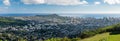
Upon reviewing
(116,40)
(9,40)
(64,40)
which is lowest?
(9,40)

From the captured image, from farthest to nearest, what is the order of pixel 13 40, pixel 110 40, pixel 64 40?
pixel 13 40, pixel 64 40, pixel 110 40

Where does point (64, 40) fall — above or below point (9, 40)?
above

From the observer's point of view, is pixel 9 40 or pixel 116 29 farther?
pixel 9 40

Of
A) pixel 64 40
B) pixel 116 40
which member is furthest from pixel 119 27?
pixel 116 40

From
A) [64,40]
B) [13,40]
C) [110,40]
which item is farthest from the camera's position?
[13,40]

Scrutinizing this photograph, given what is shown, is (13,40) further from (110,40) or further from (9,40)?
(110,40)

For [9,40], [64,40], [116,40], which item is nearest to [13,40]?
[9,40]

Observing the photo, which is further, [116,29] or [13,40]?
[13,40]

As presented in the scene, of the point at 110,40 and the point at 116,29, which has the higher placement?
the point at 110,40

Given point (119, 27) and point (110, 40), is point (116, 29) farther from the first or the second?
point (110, 40)
